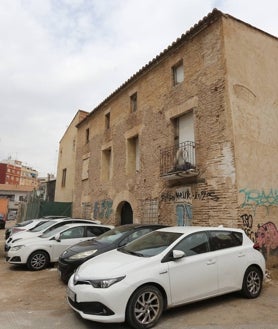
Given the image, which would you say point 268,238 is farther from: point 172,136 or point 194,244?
point 172,136

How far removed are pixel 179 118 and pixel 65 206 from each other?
12.1 metres

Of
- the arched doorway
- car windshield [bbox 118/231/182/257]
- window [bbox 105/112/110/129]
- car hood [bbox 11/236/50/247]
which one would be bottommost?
car hood [bbox 11/236/50/247]

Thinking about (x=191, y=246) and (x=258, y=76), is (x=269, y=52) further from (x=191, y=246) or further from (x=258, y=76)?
(x=191, y=246)

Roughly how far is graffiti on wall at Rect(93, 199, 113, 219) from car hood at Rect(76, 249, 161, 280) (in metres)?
9.48

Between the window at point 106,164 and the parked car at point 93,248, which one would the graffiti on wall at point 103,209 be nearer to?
the window at point 106,164

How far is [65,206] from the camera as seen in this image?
20.0m

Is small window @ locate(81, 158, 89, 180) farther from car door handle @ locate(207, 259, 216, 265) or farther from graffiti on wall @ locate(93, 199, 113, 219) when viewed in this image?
car door handle @ locate(207, 259, 216, 265)

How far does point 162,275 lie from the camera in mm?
4441

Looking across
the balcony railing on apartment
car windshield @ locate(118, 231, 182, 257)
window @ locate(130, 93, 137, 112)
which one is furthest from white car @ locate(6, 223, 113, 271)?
window @ locate(130, 93, 137, 112)

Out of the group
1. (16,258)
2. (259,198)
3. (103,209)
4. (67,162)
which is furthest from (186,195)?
(67,162)

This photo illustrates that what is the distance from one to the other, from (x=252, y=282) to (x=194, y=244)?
1597 mm

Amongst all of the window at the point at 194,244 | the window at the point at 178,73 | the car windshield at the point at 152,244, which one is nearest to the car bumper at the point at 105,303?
the car windshield at the point at 152,244

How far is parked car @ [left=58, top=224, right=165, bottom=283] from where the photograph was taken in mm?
6589

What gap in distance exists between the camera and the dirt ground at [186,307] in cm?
455
